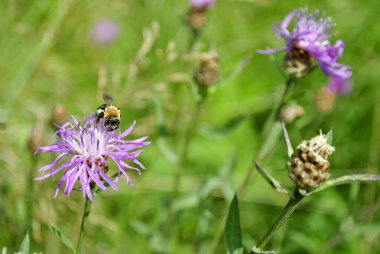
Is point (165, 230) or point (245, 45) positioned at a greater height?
point (245, 45)

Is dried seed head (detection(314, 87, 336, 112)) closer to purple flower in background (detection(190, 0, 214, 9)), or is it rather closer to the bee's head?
purple flower in background (detection(190, 0, 214, 9))

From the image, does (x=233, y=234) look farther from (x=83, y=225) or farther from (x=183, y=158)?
(x=183, y=158)

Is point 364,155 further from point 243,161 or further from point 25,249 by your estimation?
point 25,249

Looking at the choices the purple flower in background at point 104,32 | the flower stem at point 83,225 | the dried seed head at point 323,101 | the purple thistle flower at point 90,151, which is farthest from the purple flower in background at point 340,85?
the flower stem at point 83,225

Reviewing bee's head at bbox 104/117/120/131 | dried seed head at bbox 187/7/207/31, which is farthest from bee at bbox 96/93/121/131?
dried seed head at bbox 187/7/207/31

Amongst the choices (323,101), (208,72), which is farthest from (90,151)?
(323,101)

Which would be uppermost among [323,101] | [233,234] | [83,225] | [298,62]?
[298,62]

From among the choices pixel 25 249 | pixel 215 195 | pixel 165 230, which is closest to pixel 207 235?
pixel 165 230
